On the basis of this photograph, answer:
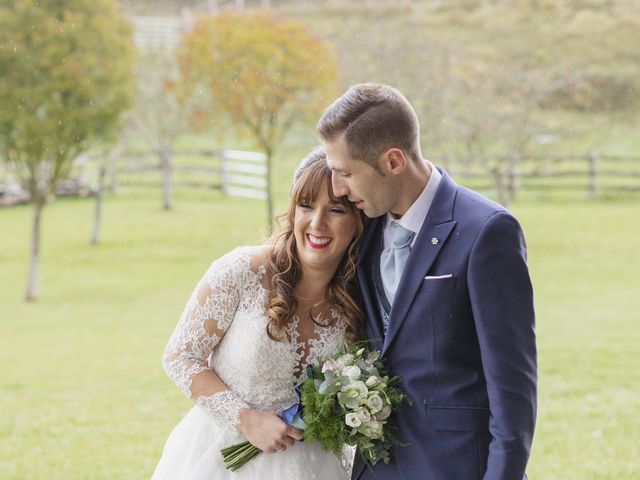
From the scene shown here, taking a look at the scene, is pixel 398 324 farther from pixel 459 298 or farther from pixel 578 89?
pixel 578 89

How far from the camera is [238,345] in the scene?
7.04 feet

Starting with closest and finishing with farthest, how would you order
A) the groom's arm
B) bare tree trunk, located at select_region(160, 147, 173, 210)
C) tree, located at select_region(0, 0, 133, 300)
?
the groom's arm, tree, located at select_region(0, 0, 133, 300), bare tree trunk, located at select_region(160, 147, 173, 210)

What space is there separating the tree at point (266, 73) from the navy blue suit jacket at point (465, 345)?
829 centimetres

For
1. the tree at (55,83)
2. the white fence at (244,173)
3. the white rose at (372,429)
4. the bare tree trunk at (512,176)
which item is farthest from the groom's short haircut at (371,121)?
the white fence at (244,173)

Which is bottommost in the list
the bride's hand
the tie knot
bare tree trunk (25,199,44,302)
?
bare tree trunk (25,199,44,302)

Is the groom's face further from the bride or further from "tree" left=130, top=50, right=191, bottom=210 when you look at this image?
"tree" left=130, top=50, right=191, bottom=210

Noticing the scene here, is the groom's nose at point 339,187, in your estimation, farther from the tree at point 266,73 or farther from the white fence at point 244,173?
the white fence at point 244,173

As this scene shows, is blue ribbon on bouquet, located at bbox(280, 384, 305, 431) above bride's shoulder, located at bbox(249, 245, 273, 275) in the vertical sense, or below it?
below

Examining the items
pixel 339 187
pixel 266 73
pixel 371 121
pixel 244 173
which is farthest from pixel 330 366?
pixel 244 173

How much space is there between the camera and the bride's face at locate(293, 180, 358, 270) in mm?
2031

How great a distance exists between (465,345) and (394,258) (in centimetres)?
25

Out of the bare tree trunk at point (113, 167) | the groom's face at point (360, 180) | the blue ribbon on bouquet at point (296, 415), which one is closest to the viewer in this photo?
the groom's face at point (360, 180)

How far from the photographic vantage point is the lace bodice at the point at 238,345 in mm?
2121

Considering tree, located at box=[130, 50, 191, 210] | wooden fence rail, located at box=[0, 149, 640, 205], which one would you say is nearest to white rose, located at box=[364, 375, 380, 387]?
wooden fence rail, located at box=[0, 149, 640, 205]
